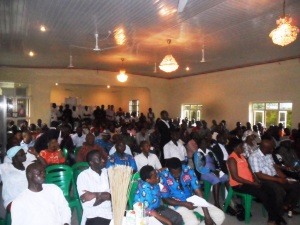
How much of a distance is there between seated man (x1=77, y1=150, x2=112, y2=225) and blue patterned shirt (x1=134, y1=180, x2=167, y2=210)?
11.8 inches

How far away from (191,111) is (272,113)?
14.0 feet

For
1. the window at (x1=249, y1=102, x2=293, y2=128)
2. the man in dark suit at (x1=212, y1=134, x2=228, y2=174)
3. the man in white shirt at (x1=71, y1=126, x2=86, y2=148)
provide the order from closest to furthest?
the man in dark suit at (x1=212, y1=134, x2=228, y2=174), the man in white shirt at (x1=71, y1=126, x2=86, y2=148), the window at (x1=249, y1=102, x2=293, y2=128)

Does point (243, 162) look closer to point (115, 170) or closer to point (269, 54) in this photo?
point (115, 170)

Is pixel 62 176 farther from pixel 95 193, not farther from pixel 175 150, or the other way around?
pixel 175 150

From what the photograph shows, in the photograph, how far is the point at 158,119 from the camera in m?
7.38

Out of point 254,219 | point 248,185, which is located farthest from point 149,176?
point 254,219

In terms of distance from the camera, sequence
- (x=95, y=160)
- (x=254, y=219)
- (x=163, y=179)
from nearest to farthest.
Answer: (x=95, y=160) < (x=163, y=179) < (x=254, y=219)

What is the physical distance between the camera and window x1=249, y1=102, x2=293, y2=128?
920 cm

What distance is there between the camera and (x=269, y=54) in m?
8.40

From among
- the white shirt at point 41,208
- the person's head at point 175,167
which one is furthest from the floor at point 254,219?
the white shirt at point 41,208

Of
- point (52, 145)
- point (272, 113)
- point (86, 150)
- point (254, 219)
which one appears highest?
point (272, 113)

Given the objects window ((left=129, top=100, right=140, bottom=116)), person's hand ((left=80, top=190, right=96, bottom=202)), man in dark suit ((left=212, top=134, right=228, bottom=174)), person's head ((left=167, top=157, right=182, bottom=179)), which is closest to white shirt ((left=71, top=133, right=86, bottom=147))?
man in dark suit ((left=212, top=134, right=228, bottom=174))

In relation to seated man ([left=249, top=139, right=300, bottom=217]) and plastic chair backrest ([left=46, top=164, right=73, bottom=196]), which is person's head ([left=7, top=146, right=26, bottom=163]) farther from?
seated man ([left=249, top=139, right=300, bottom=217])

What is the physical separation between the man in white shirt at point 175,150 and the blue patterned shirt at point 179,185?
197 cm
